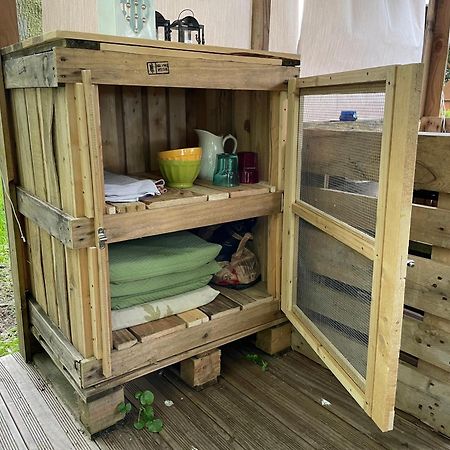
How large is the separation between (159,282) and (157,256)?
0.10 metres

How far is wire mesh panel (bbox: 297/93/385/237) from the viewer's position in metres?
1.30

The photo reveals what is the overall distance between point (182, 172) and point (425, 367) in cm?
108

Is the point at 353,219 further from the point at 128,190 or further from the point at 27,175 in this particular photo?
the point at 27,175

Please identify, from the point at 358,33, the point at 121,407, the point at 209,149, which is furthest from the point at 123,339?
the point at 358,33

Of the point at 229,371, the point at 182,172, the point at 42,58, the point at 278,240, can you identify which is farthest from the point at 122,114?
the point at 229,371

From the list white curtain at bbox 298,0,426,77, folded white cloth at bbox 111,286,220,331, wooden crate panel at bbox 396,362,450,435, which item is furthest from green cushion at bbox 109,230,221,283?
white curtain at bbox 298,0,426,77

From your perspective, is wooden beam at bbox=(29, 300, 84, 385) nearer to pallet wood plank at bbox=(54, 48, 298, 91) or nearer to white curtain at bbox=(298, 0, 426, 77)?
pallet wood plank at bbox=(54, 48, 298, 91)

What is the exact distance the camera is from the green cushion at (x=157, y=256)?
1683mm

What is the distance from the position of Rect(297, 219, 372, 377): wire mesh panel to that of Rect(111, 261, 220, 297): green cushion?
1.23 feet

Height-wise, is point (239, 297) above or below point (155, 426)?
above

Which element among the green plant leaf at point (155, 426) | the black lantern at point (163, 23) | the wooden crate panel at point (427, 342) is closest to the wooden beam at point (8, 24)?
the black lantern at point (163, 23)

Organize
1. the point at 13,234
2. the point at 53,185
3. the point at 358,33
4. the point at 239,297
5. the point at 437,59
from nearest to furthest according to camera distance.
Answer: the point at 53,185, the point at 13,234, the point at 239,297, the point at 358,33, the point at 437,59

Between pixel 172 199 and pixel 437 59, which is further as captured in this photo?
pixel 437 59

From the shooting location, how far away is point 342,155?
1.46 m
